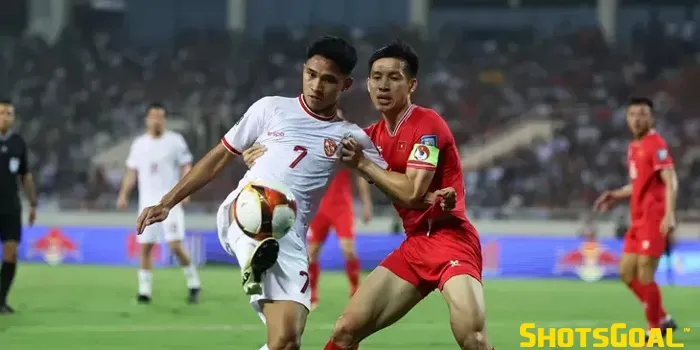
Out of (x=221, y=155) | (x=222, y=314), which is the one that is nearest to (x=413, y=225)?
(x=221, y=155)

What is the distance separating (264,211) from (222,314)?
6843 mm

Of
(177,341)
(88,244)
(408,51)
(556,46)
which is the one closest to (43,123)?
(88,244)

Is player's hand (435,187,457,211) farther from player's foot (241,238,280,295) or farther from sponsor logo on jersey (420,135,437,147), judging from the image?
player's foot (241,238,280,295)

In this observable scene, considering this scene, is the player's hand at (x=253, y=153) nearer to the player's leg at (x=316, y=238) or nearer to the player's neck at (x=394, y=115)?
the player's neck at (x=394, y=115)

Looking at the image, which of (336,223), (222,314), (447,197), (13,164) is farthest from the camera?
(336,223)

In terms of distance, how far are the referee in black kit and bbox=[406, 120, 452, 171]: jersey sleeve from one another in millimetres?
7002

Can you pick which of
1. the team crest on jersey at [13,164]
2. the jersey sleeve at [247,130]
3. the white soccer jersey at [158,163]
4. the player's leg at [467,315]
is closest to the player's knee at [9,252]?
the team crest on jersey at [13,164]

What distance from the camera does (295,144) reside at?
6.12m

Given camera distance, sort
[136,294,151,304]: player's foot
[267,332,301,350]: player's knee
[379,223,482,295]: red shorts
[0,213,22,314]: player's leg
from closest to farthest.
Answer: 1. [267,332,301,350]: player's knee
2. [379,223,482,295]: red shorts
3. [0,213,22,314]: player's leg
4. [136,294,151,304]: player's foot

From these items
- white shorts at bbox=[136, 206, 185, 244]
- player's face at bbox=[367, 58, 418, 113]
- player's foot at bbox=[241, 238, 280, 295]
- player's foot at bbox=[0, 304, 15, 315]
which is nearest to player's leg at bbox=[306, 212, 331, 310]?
white shorts at bbox=[136, 206, 185, 244]

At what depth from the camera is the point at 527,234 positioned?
21.3 m

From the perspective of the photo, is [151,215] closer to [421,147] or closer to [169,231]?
[421,147]

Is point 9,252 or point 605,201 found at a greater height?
point 605,201

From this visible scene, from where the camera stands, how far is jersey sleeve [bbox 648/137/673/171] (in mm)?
10351
